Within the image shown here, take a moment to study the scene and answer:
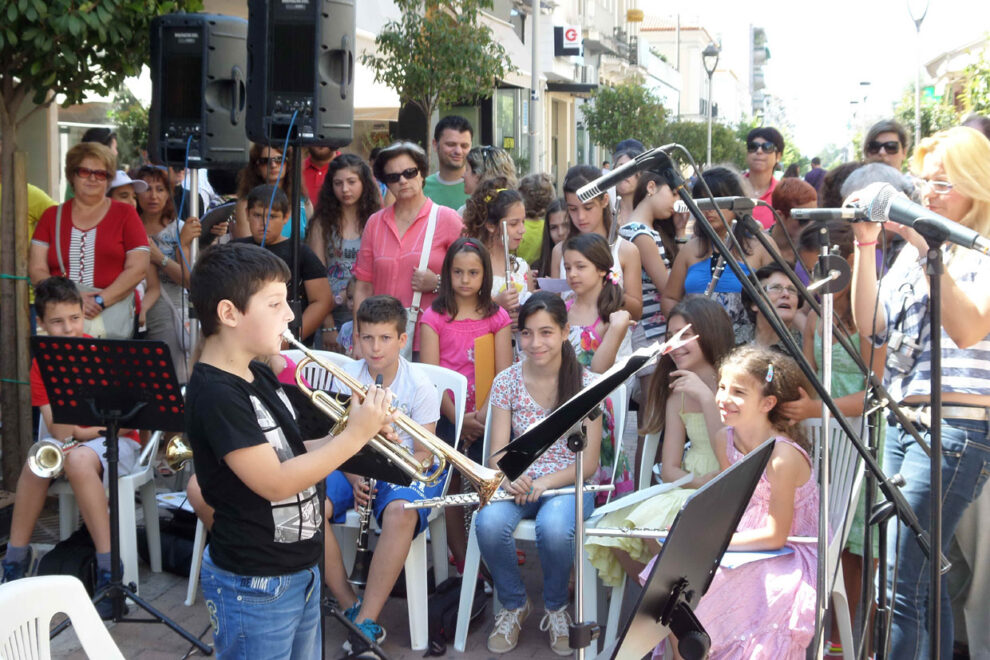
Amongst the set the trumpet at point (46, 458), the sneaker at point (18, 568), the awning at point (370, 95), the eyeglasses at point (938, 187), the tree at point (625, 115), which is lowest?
the sneaker at point (18, 568)

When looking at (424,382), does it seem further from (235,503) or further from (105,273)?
(105,273)

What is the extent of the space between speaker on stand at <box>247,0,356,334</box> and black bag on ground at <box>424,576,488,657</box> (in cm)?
137

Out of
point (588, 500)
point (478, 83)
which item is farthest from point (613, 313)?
point (478, 83)

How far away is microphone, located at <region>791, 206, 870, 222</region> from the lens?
2.24m

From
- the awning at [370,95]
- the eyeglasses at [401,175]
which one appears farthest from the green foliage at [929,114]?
the eyeglasses at [401,175]

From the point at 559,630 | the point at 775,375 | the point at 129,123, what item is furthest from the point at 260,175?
the point at 129,123

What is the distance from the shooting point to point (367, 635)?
3.76m

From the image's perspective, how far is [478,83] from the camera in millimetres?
13703

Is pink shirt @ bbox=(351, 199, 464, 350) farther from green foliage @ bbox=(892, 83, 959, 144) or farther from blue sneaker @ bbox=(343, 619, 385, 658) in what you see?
green foliage @ bbox=(892, 83, 959, 144)

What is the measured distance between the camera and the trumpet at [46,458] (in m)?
4.12

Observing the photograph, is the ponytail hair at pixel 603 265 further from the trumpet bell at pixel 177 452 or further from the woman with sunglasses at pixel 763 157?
the woman with sunglasses at pixel 763 157

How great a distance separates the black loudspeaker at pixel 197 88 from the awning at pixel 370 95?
725cm

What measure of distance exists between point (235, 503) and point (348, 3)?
3.08 metres

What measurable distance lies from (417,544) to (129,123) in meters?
8.88
